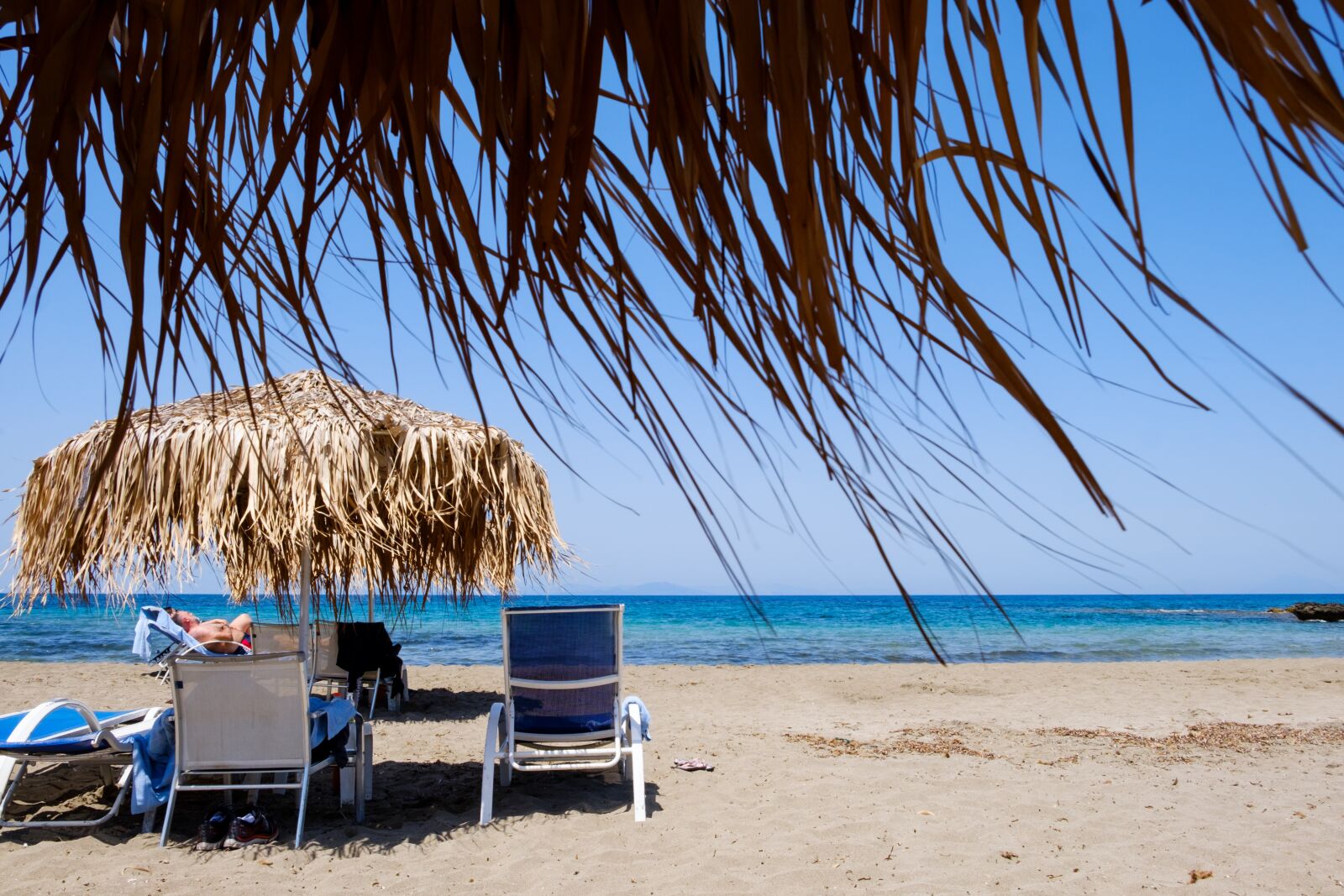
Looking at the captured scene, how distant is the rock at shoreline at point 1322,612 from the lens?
3206 centimetres

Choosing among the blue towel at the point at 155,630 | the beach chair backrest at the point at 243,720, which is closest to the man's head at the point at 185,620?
the blue towel at the point at 155,630

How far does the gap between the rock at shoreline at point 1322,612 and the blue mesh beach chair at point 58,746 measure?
36.9 metres

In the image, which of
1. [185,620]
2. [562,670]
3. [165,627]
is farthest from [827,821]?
[185,620]

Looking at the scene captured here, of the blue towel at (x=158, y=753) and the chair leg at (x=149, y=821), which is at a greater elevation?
the blue towel at (x=158, y=753)

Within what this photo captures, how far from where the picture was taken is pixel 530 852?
4.08m

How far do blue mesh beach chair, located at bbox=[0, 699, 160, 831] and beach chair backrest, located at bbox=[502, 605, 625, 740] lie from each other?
168 cm

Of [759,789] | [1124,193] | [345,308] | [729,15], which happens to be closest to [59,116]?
[345,308]

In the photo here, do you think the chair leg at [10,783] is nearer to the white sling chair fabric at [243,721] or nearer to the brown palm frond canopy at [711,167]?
the white sling chair fabric at [243,721]

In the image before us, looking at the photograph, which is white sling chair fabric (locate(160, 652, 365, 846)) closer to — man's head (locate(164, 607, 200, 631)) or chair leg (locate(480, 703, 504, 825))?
chair leg (locate(480, 703, 504, 825))

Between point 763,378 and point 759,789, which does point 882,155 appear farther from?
point 759,789

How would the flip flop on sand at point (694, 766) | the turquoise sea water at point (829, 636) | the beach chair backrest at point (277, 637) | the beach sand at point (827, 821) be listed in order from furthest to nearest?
1. the turquoise sea water at point (829, 636)
2. the beach chair backrest at point (277, 637)
3. the flip flop on sand at point (694, 766)
4. the beach sand at point (827, 821)

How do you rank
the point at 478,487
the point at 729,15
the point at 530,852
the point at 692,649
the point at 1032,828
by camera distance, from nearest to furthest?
the point at 729,15, the point at 530,852, the point at 1032,828, the point at 478,487, the point at 692,649

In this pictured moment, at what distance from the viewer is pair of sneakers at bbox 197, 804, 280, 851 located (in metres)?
4.12

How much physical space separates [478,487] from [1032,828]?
3642 mm
